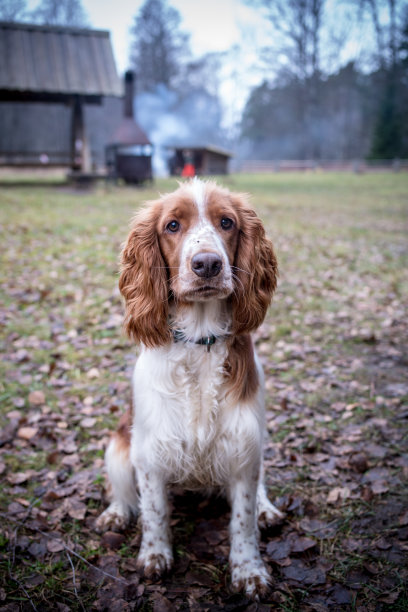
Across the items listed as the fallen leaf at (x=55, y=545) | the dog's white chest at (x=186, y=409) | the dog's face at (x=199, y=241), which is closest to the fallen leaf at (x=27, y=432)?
the fallen leaf at (x=55, y=545)

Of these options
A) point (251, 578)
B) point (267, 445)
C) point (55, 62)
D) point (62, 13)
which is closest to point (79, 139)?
point (55, 62)

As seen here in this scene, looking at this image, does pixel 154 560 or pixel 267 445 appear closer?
pixel 154 560

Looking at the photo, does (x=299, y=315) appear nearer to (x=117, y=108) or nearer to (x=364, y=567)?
(x=364, y=567)

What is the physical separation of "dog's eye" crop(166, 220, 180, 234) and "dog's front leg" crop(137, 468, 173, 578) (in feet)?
3.80

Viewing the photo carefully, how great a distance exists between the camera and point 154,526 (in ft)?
7.56

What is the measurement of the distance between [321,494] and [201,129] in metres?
40.9

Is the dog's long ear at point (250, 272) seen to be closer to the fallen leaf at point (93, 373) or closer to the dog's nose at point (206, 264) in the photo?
the dog's nose at point (206, 264)

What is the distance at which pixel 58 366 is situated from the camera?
4250mm

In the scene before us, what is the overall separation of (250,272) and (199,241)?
1.12ft

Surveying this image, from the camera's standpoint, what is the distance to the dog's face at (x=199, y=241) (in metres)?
1.96

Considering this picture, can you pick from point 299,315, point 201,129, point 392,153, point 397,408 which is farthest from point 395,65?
point 397,408

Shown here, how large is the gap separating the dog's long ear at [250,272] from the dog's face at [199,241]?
0.16 ft

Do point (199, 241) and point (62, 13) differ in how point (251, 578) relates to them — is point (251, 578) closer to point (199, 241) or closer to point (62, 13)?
point (199, 241)

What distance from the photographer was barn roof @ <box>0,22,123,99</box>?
13242 mm
